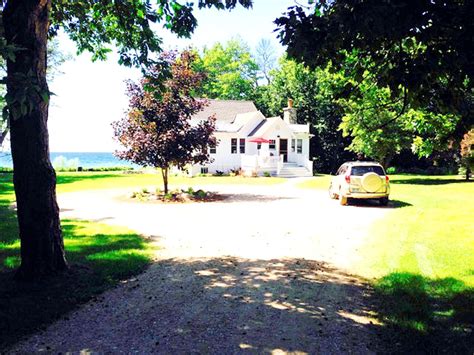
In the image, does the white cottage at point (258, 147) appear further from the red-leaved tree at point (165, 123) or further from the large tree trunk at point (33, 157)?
the large tree trunk at point (33, 157)

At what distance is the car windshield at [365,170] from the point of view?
18.1 meters

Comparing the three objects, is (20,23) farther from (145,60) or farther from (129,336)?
(129,336)

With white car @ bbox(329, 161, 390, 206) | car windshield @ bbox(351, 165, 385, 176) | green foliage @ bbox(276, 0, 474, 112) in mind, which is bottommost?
white car @ bbox(329, 161, 390, 206)

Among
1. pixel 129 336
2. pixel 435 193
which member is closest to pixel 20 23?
pixel 129 336

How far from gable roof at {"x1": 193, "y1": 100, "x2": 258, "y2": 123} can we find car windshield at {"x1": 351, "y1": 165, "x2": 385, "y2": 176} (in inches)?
1018

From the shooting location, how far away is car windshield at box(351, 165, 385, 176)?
1811 cm

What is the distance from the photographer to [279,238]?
11312 millimetres

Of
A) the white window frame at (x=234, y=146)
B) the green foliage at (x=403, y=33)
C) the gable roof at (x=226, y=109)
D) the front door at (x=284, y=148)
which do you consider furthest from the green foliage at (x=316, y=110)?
the green foliage at (x=403, y=33)

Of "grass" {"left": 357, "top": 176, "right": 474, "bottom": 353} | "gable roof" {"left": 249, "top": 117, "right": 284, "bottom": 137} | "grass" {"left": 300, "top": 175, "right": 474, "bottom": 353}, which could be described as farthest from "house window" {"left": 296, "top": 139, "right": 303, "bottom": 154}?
"grass" {"left": 357, "top": 176, "right": 474, "bottom": 353}

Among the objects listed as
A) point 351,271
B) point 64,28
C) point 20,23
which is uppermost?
point 64,28

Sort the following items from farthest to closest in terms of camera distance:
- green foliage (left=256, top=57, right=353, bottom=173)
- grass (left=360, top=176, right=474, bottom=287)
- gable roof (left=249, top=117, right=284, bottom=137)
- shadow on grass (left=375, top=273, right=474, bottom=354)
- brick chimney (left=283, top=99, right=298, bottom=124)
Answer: green foliage (left=256, top=57, right=353, bottom=173) < brick chimney (left=283, top=99, right=298, bottom=124) < gable roof (left=249, top=117, right=284, bottom=137) < grass (left=360, top=176, right=474, bottom=287) < shadow on grass (left=375, top=273, right=474, bottom=354)

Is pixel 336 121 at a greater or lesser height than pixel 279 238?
greater

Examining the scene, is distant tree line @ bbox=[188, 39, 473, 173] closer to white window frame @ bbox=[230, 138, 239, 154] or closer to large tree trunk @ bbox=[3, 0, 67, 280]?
large tree trunk @ bbox=[3, 0, 67, 280]

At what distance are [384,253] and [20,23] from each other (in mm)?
8809
